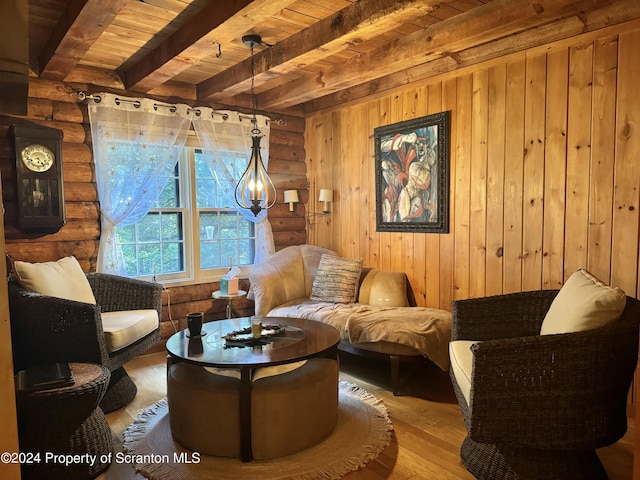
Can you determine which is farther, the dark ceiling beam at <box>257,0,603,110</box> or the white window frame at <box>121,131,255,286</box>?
the white window frame at <box>121,131,255,286</box>

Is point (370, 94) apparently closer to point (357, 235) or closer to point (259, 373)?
point (357, 235)

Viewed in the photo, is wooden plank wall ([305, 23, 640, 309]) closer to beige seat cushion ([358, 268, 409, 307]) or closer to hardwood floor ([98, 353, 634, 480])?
beige seat cushion ([358, 268, 409, 307])

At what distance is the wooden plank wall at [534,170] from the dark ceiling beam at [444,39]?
1.06ft

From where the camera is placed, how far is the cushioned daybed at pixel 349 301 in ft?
9.41

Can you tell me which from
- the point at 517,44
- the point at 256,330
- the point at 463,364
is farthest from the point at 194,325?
Answer: the point at 517,44

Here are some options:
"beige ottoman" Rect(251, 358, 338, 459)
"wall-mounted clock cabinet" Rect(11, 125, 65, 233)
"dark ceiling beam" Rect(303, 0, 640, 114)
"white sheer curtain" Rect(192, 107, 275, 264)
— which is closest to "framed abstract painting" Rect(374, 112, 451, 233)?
"dark ceiling beam" Rect(303, 0, 640, 114)

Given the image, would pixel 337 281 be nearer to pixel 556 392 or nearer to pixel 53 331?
pixel 53 331

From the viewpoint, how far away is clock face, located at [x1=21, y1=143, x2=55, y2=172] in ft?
9.99

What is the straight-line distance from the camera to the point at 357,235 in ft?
13.9

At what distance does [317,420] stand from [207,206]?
99.7 inches

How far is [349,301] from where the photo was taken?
12.2ft

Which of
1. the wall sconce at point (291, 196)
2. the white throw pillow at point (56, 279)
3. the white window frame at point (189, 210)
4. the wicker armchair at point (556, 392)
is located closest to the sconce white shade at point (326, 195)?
the wall sconce at point (291, 196)

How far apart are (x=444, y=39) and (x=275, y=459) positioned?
8.42ft

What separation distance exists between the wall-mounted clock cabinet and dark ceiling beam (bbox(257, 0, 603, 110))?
1.99 meters
